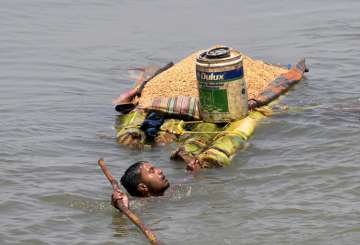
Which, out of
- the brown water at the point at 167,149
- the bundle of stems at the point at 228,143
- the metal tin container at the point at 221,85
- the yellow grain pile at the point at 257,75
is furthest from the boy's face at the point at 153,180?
the yellow grain pile at the point at 257,75

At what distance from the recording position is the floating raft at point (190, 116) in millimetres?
7679

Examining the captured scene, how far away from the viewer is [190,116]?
8445 mm

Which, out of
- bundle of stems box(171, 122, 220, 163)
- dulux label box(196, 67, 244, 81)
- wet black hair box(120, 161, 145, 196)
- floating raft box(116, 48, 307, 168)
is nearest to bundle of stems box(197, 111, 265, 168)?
floating raft box(116, 48, 307, 168)

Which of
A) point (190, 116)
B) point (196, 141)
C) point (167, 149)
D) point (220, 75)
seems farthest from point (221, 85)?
point (167, 149)

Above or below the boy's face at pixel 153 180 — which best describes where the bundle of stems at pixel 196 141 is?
below

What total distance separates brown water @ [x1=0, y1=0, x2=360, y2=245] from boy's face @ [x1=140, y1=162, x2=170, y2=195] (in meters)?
0.13

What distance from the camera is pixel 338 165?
7324 mm

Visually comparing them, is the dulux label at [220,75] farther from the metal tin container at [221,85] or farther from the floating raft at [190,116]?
the floating raft at [190,116]

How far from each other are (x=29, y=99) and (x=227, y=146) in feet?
11.6

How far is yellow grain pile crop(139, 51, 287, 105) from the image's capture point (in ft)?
29.4

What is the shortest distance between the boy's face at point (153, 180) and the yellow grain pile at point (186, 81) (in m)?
2.03

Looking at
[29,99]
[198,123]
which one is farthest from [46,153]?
[29,99]

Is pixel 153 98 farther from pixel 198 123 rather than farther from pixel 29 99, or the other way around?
pixel 29 99

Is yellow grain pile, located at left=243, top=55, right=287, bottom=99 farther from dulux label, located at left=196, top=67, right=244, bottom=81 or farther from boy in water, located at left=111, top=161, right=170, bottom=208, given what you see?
boy in water, located at left=111, top=161, right=170, bottom=208
